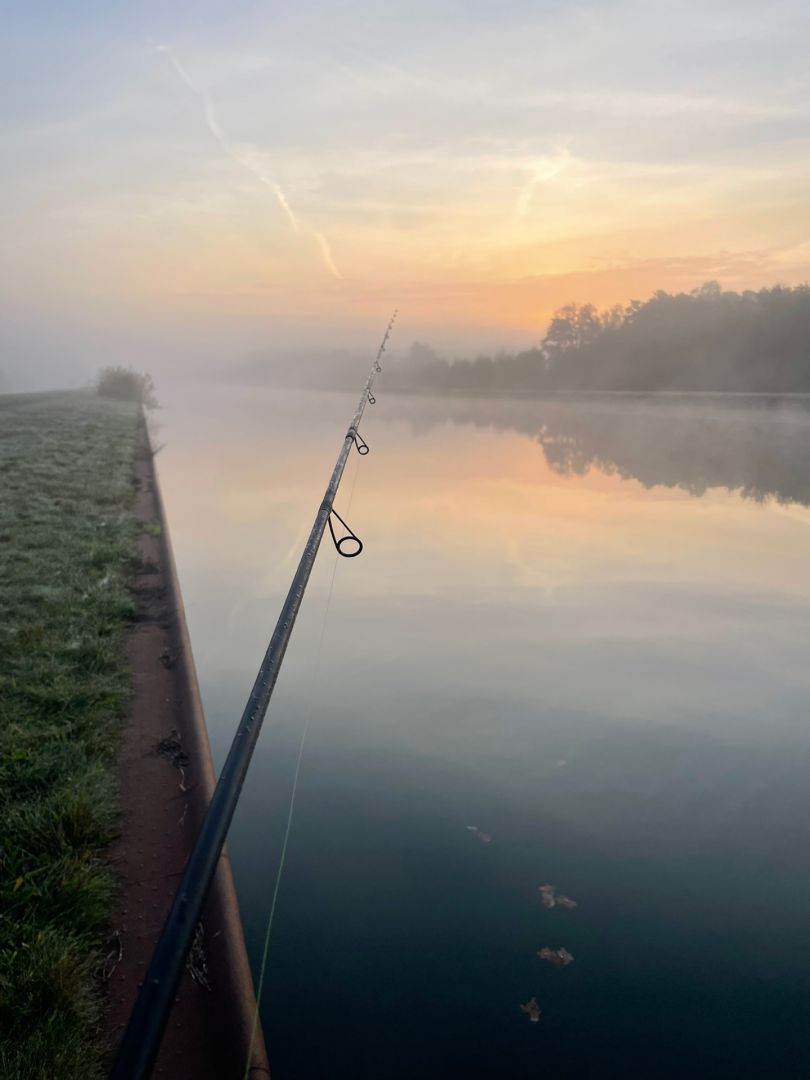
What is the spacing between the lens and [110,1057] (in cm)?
247

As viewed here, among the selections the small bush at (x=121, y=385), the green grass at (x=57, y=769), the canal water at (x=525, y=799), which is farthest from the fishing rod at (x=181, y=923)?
the small bush at (x=121, y=385)

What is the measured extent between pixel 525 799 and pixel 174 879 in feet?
7.03

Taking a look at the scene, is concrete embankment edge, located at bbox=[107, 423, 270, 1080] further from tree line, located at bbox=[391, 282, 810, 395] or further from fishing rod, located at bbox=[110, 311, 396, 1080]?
tree line, located at bbox=[391, 282, 810, 395]

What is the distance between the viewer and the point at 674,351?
7169 centimetres

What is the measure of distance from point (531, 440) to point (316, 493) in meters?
A: 13.5

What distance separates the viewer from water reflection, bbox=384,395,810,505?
58.5 feet

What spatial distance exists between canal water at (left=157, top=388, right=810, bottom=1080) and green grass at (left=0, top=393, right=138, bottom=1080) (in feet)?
2.56

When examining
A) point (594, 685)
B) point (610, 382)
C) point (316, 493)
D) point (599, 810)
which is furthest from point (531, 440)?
point (610, 382)

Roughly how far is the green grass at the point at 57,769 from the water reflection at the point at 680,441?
502 inches

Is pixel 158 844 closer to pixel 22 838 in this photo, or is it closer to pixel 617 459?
pixel 22 838

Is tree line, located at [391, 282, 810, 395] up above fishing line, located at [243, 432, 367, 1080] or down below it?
above

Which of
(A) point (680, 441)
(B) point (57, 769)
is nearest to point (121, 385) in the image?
(A) point (680, 441)

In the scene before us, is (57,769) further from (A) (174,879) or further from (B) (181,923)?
(B) (181,923)

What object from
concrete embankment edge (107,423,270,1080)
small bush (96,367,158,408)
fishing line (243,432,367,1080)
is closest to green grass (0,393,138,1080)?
concrete embankment edge (107,423,270,1080)
